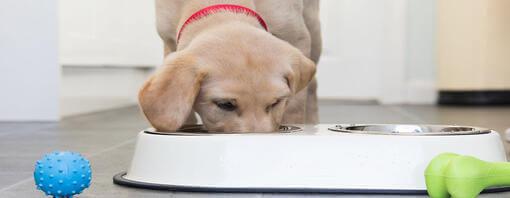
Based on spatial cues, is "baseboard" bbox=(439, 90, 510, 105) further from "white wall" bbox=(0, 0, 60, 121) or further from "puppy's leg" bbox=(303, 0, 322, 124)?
"white wall" bbox=(0, 0, 60, 121)

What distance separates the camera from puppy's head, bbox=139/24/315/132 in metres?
1.61

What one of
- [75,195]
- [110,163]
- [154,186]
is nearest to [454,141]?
[154,186]

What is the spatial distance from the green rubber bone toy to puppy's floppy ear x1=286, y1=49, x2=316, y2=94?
2.03ft

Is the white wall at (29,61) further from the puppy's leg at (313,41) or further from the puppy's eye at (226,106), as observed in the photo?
the puppy's eye at (226,106)

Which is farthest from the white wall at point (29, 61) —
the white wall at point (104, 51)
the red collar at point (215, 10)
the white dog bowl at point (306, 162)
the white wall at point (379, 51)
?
the white wall at point (379, 51)

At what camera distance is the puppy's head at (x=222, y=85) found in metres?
1.61

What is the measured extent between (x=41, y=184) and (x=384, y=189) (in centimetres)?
67

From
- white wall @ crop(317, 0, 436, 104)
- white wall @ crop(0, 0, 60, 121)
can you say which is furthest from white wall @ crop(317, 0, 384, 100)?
white wall @ crop(0, 0, 60, 121)

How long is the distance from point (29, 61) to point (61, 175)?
278cm

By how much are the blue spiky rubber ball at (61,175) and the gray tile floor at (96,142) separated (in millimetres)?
103

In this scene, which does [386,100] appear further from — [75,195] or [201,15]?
[75,195]

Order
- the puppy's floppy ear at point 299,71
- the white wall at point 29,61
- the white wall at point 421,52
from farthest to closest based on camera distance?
the white wall at point 421,52
the white wall at point 29,61
the puppy's floppy ear at point 299,71

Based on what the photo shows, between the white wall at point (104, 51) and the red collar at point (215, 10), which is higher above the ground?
the red collar at point (215, 10)

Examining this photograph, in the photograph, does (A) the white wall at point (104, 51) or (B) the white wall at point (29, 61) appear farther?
(A) the white wall at point (104, 51)
